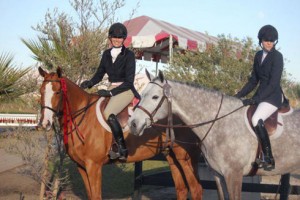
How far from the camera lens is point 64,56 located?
22.9ft

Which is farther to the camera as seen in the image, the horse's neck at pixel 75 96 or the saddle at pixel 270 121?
the horse's neck at pixel 75 96

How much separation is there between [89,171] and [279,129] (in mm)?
2687

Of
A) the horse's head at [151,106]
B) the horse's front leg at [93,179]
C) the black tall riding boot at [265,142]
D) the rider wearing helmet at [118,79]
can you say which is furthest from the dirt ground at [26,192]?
the horse's head at [151,106]

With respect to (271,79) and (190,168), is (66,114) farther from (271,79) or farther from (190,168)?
(271,79)

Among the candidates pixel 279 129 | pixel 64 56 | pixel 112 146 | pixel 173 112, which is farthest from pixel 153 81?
pixel 64 56

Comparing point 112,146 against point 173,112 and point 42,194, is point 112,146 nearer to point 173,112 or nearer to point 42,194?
point 173,112

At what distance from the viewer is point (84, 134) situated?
5.61 metres

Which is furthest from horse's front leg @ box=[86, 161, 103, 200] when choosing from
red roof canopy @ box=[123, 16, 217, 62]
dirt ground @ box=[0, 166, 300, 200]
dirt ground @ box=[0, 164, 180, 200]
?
red roof canopy @ box=[123, 16, 217, 62]

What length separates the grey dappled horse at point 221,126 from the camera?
4.82 meters

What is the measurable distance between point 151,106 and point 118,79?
1437 mm

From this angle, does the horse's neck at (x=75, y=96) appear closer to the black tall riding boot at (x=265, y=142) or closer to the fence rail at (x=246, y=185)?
the fence rail at (x=246, y=185)

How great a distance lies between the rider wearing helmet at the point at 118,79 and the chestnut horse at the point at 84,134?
0.19 m

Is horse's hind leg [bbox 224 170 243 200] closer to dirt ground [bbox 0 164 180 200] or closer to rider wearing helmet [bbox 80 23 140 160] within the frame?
rider wearing helmet [bbox 80 23 140 160]

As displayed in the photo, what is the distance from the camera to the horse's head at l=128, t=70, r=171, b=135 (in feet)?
15.3
